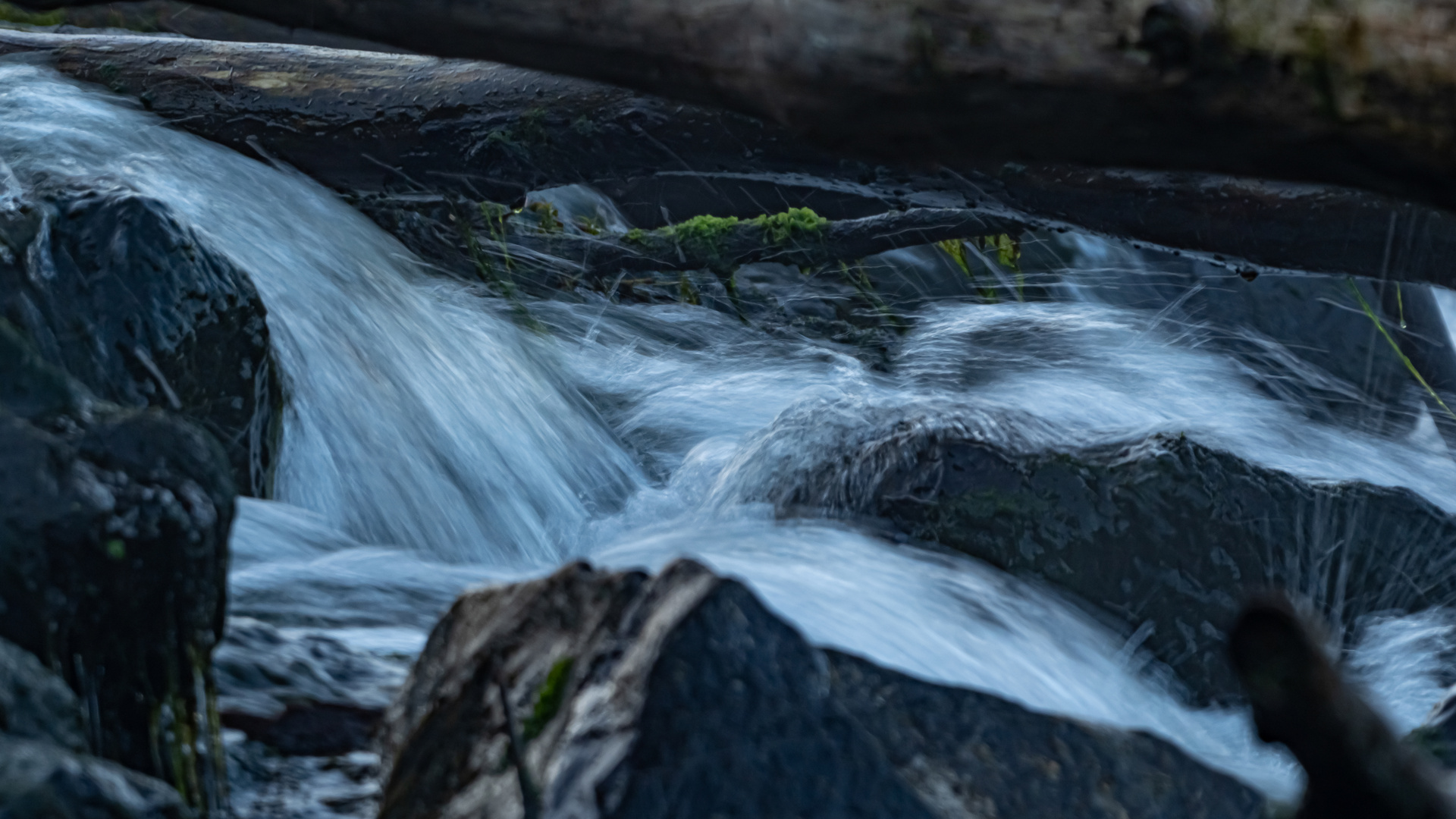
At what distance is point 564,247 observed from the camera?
18.0 feet

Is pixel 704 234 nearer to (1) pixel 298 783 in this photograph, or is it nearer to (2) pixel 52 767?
(1) pixel 298 783

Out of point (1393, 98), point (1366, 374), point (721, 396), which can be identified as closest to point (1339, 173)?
point (1393, 98)

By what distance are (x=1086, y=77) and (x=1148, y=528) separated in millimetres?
2445

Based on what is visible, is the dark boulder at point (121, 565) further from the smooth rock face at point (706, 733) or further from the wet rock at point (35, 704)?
the smooth rock face at point (706, 733)

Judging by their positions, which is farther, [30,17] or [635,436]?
[30,17]

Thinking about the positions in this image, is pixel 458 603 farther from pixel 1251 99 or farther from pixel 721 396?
pixel 721 396

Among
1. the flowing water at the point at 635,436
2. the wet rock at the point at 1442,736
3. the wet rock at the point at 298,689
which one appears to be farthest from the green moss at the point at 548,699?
the wet rock at the point at 1442,736

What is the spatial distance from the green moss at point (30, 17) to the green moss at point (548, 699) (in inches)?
241

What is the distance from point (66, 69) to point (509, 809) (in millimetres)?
3848

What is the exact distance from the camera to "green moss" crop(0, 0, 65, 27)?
6617 mm

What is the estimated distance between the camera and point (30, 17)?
22.9 ft

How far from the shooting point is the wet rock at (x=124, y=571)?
180cm

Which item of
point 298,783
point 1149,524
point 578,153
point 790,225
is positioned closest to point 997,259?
point 790,225

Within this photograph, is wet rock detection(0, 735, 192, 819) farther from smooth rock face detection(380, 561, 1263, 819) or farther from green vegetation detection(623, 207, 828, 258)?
green vegetation detection(623, 207, 828, 258)
